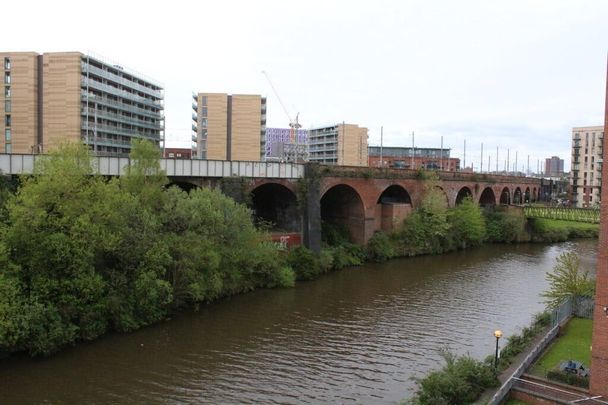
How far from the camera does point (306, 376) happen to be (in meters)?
20.9

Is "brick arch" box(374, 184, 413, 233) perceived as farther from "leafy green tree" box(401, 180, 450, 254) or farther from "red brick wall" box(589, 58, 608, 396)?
"red brick wall" box(589, 58, 608, 396)

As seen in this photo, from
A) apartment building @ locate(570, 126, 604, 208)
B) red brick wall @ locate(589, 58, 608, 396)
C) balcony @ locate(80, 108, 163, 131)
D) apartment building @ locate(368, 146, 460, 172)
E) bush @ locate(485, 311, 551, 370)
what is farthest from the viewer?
apartment building @ locate(368, 146, 460, 172)

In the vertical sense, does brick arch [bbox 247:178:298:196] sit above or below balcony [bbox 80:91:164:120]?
below

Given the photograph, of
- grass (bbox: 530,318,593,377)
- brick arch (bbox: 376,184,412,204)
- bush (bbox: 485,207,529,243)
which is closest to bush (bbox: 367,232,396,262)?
brick arch (bbox: 376,184,412,204)

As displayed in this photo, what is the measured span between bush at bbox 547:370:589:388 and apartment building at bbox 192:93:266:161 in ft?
221

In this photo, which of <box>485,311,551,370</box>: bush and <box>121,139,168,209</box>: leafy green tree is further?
<box>121,139,168,209</box>: leafy green tree

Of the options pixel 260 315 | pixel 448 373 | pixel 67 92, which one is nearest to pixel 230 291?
pixel 260 315

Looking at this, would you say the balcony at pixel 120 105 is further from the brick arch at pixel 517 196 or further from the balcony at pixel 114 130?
the brick arch at pixel 517 196

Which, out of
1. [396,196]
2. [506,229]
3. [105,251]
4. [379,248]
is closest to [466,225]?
[396,196]

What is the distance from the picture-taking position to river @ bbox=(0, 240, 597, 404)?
19309mm

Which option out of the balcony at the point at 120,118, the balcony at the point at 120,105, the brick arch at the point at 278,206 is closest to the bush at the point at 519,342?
the brick arch at the point at 278,206

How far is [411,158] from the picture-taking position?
420 ft

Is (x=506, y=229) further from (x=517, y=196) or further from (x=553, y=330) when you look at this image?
(x=553, y=330)

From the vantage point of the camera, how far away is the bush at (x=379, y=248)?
152ft
